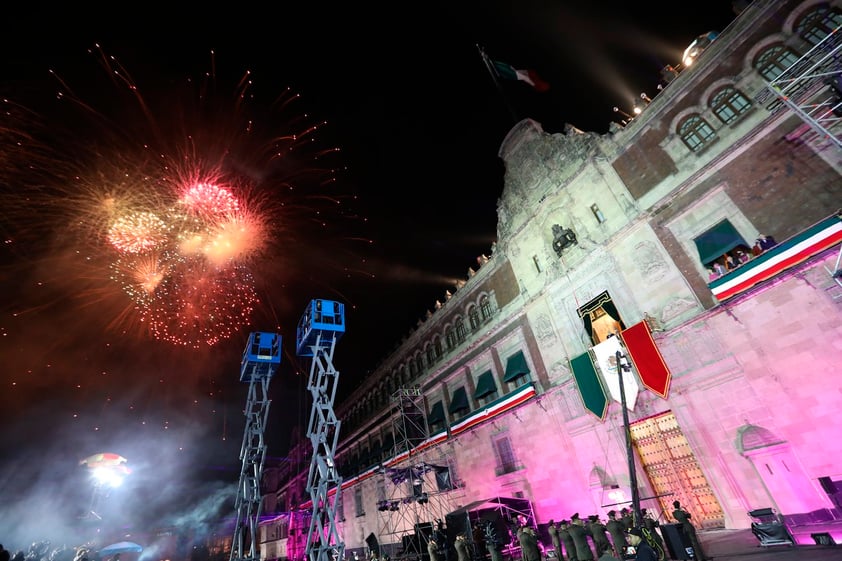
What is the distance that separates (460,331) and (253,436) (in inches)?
615

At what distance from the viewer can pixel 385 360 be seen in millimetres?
37125

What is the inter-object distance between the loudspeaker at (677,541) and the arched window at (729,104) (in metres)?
15.1

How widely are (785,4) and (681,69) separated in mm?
3583

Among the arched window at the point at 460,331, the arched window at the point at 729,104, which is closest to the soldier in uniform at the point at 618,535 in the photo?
the arched window at the point at 729,104

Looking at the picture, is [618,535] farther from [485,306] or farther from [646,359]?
[485,306]

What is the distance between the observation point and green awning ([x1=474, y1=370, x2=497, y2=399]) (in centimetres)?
2253

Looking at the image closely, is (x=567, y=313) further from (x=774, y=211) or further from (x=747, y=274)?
(x=774, y=211)

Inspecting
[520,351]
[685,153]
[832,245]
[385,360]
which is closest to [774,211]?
[832,245]

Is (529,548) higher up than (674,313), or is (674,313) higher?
(674,313)

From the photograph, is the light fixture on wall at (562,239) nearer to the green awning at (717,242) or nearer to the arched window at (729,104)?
the green awning at (717,242)

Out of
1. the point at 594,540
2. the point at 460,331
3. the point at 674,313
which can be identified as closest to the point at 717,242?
the point at 674,313

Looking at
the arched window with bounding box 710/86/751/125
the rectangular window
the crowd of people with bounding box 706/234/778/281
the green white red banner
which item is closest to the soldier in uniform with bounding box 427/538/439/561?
the rectangular window

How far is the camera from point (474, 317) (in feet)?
86.0

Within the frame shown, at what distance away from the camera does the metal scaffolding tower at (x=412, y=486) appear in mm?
21031
